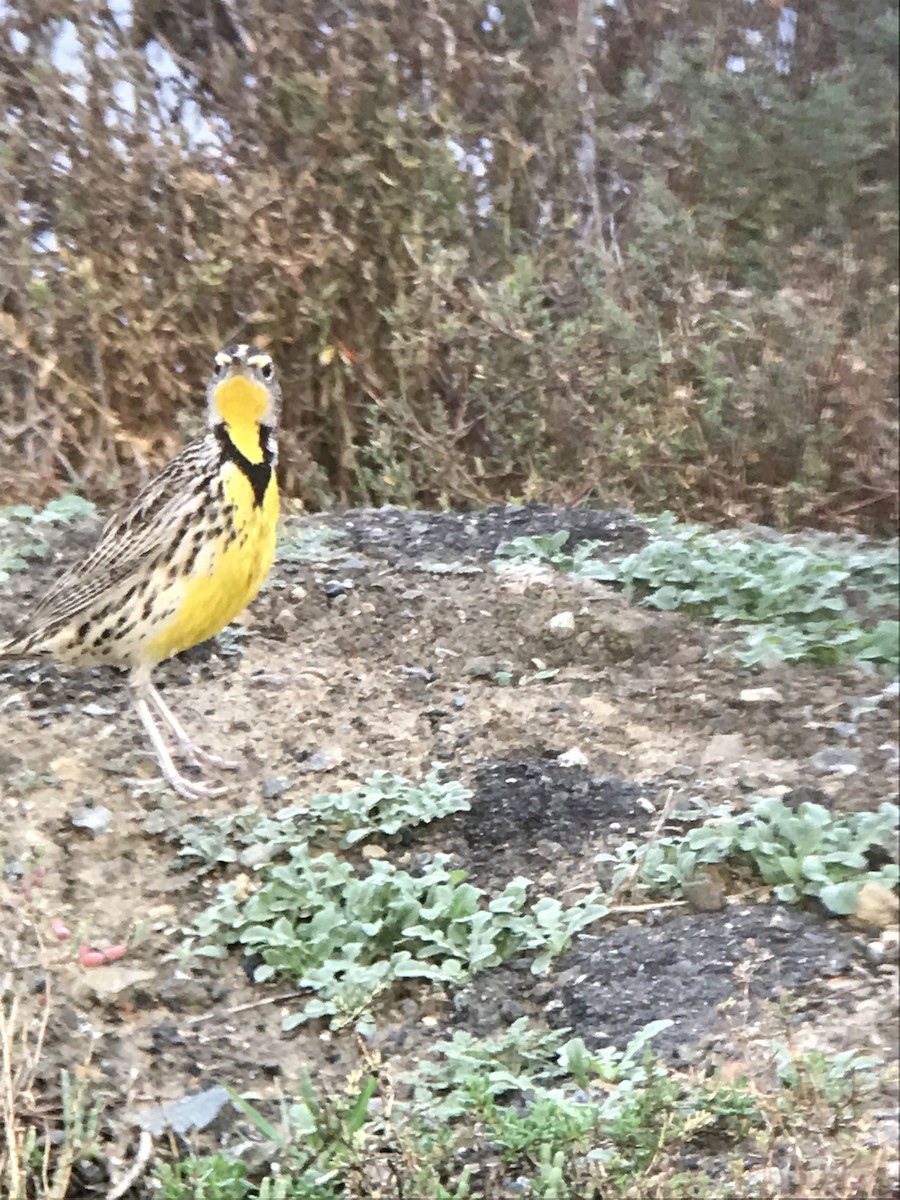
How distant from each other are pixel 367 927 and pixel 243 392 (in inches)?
31.6

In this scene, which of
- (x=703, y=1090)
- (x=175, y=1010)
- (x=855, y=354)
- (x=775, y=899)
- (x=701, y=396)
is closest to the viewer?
(x=703, y=1090)

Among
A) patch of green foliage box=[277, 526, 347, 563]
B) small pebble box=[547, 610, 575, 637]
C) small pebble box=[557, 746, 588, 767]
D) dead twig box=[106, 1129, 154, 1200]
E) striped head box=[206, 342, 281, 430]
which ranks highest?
striped head box=[206, 342, 281, 430]

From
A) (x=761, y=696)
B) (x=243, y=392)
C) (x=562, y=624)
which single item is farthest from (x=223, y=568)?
(x=761, y=696)

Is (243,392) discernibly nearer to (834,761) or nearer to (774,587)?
(774,587)

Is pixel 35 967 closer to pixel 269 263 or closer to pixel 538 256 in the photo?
pixel 538 256

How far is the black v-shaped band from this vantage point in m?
1.66

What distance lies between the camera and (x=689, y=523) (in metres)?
1.74

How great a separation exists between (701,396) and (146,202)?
1.15 meters

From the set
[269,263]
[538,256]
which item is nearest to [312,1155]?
[538,256]

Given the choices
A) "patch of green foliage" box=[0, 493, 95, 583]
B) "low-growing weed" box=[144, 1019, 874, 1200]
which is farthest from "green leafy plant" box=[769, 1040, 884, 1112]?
"patch of green foliage" box=[0, 493, 95, 583]

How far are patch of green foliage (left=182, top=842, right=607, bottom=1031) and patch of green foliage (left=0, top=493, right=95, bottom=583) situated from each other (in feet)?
3.07

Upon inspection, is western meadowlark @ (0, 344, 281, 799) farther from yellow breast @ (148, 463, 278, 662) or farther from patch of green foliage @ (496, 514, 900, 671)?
patch of green foliage @ (496, 514, 900, 671)

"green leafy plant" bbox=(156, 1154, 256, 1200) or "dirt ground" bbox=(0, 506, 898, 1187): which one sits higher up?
"dirt ground" bbox=(0, 506, 898, 1187)

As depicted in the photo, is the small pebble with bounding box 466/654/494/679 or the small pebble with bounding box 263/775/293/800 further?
the small pebble with bounding box 466/654/494/679
